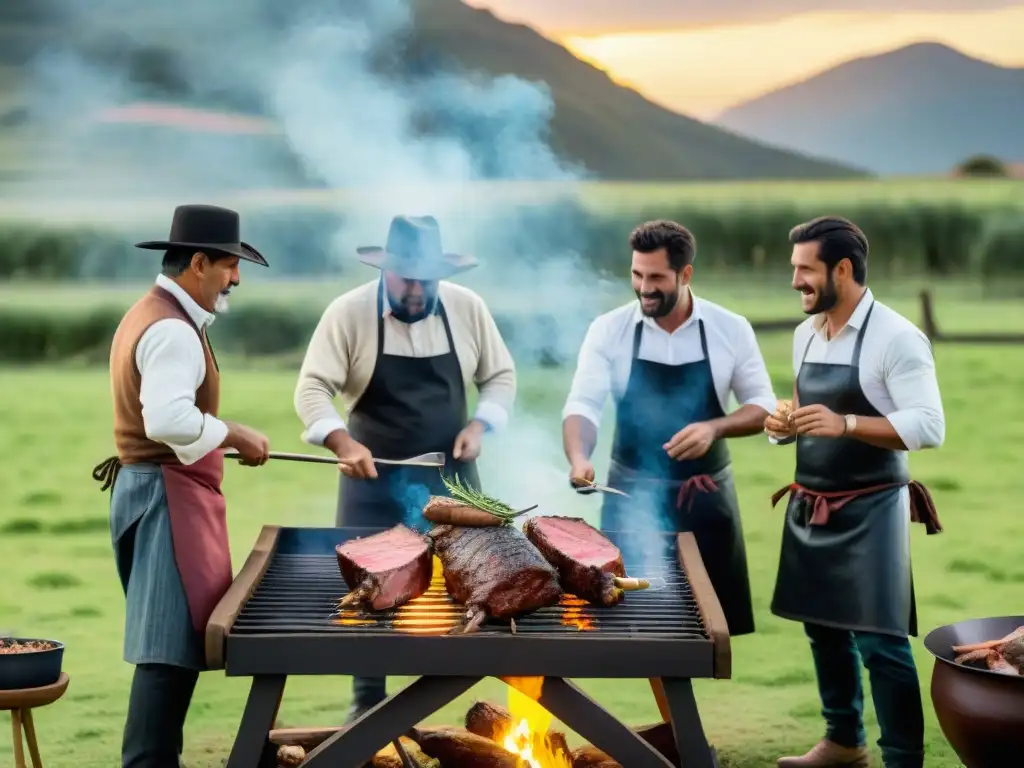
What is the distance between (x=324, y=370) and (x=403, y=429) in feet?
1.29

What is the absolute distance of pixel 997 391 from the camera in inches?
529

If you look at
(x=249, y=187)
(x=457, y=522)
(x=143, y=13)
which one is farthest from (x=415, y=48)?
(x=457, y=522)

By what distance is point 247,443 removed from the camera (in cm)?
399

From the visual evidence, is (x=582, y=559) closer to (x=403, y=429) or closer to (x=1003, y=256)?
(x=403, y=429)

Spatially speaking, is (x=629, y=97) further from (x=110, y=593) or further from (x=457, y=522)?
(x=457, y=522)

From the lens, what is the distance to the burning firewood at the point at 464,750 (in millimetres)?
4418

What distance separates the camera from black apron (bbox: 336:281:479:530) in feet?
16.8

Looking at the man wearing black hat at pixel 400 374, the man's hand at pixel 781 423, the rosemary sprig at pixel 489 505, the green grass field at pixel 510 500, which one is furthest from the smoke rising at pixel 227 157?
the rosemary sprig at pixel 489 505

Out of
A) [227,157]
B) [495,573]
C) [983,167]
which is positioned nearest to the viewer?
[495,573]

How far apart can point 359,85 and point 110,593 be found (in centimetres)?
442

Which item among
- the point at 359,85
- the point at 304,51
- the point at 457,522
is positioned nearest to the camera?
the point at 457,522

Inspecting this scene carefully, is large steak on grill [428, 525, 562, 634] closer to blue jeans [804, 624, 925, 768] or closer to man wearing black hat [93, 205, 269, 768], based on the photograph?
man wearing black hat [93, 205, 269, 768]

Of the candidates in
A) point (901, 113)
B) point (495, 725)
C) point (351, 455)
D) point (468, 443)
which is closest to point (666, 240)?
point (468, 443)

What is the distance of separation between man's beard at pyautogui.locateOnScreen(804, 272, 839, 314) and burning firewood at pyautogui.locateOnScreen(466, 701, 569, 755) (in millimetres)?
1761
